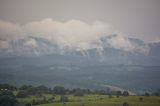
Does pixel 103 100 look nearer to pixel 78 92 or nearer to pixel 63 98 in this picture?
pixel 78 92

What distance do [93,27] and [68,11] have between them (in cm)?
151

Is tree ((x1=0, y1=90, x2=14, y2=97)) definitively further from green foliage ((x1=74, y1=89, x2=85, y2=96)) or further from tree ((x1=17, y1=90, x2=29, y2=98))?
green foliage ((x1=74, y1=89, x2=85, y2=96))

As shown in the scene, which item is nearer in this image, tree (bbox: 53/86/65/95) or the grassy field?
the grassy field

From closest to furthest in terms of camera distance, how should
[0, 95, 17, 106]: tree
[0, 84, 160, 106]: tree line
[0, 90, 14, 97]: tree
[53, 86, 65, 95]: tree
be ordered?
1. [0, 95, 17, 106]: tree
2. [0, 84, 160, 106]: tree line
3. [0, 90, 14, 97]: tree
4. [53, 86, 65, 95]: tree

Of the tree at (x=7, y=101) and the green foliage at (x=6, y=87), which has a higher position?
the green foliage at (x=6, y=87)

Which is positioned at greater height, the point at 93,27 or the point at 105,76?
the point at 93,27

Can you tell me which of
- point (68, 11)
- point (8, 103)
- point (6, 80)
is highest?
point (68, 11)

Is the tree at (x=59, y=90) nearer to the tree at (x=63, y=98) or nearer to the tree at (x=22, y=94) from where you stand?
the tree at (x=63, y=98)

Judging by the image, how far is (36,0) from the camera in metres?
15.6

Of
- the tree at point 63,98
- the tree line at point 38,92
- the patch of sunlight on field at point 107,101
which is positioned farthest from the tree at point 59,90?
the patch of sunlight on field at point 107,101

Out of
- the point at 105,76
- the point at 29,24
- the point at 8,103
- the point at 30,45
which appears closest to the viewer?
the point at 8,103

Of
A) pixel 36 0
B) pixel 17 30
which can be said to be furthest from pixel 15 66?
pixel 36 0

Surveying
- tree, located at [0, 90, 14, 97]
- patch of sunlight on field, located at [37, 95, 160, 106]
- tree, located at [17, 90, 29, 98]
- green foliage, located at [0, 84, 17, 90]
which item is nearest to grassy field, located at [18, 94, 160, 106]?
patch of sunlight on field, located at [37, 95, 160, 106]

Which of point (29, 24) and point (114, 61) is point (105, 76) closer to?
point (114, 61)
